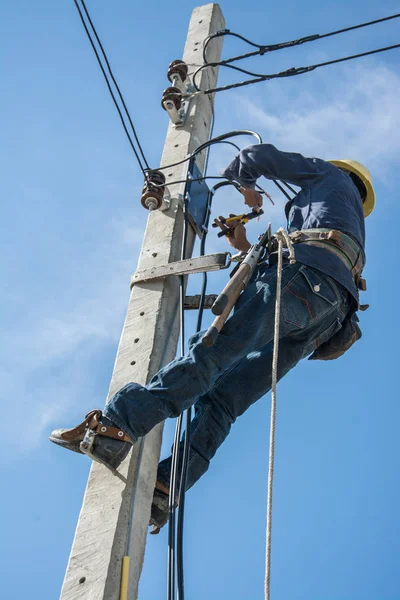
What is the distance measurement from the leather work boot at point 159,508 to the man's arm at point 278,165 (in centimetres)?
163

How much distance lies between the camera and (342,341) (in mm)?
3971

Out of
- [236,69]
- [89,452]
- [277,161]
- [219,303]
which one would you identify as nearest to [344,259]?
[277,161]

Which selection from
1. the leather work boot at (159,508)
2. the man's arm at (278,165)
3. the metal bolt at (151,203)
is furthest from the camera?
the metal bolt at (151,203)

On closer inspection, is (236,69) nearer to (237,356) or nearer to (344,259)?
(344,259)

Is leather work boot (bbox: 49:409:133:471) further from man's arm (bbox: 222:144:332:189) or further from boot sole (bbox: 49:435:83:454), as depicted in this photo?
man's arm (bbox: 222:144:332:189)

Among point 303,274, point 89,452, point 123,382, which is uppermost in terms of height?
point 303,274

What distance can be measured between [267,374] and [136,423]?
931mm

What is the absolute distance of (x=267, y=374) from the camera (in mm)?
3668

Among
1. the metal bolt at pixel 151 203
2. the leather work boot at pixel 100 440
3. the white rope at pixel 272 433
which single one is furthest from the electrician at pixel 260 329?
the metal bolt at pixel 151 203

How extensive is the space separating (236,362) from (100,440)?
2.81 ft

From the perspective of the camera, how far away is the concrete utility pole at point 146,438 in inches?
106

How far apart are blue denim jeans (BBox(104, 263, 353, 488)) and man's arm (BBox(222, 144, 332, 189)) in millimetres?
532

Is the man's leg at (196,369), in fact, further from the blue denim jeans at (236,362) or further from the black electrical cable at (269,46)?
the black electrical cable at (269,46)

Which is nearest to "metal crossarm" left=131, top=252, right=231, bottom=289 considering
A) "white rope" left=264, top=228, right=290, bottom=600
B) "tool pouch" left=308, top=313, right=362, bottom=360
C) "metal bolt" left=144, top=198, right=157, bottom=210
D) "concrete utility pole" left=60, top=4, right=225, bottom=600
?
"concrete utility pole" left=60, top=4, right=225, bottom=600
